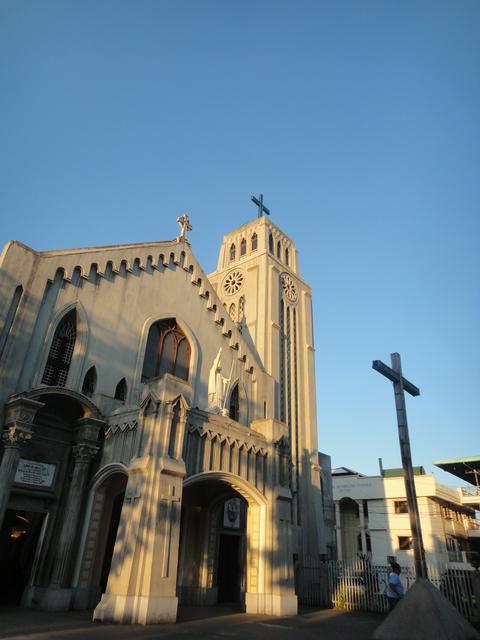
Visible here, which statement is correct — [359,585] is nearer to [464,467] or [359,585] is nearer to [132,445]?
[132,445]

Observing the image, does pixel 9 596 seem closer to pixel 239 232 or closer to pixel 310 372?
pixel 310 372

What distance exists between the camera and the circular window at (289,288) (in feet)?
108

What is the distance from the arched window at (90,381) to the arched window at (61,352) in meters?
0.79

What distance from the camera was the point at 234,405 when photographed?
74.4 feet

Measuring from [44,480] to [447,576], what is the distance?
14.9 m

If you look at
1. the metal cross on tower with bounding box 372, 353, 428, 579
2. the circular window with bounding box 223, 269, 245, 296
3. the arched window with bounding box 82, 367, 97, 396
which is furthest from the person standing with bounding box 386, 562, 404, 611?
the circular window with bounding box 223, 269, 245, 296

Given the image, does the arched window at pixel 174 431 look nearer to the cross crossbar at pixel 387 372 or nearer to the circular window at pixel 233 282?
the cross crossbar at pixel 387 372

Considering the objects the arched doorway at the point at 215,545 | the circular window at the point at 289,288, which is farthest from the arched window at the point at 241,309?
the arched doorway at the point at 215,545

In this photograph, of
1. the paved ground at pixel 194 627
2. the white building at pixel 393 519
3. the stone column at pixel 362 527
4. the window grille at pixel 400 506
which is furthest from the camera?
the stone column at pixel 362 527

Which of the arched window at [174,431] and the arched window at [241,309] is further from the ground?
the arched window at [241,309]

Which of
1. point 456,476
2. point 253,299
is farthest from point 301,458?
point 456,476

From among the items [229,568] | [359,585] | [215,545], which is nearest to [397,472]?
[359,585]

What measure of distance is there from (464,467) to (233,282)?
93.3 ft

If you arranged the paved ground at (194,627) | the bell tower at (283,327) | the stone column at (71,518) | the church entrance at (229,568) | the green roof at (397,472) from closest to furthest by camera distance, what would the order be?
the paved ground at (194,627)
the stone column at (71,518)
the church entrance at (229,568)
the bell tower at (283,327)
the green roof at (397,472)
